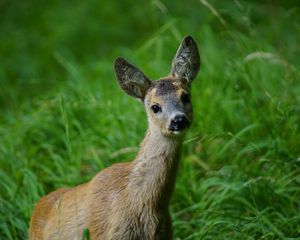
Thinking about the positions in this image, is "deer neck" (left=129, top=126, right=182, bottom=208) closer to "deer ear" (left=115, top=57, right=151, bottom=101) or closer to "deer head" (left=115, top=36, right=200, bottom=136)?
"deer head" (left=115, top=36, right=200, bottom=136)

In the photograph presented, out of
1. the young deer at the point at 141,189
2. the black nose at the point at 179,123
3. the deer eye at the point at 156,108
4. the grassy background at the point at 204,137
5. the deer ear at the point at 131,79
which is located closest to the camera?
the black nose at the point at 179,123

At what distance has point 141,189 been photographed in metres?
4.99

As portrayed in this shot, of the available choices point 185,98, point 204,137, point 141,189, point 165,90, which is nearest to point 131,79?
point 165,90

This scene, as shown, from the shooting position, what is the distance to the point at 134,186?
5012mm

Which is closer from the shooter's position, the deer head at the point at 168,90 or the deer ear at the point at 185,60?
the deer head at the point at 168,90

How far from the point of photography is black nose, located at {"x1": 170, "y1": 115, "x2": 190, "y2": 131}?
189 inches

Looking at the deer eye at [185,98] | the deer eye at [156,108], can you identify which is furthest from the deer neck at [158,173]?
the deer eye at [185,98]

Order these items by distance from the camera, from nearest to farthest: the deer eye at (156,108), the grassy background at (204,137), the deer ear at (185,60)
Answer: the deer eye at (156,108), the deer ear at (185,60), the grassy background at (204,137)

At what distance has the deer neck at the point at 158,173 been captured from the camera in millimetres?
4969

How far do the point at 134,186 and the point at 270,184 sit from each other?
3.70 ft

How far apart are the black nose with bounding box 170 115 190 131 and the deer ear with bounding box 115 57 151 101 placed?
0.52 meters

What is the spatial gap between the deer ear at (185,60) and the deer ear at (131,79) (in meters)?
0.25

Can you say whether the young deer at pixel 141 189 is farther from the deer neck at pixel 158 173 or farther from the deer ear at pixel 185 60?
the deer ear at pixel 185 60

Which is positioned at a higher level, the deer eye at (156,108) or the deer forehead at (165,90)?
the deer forehead at (165,90)
